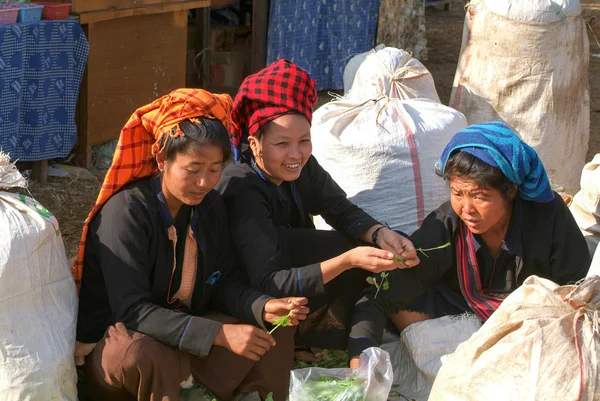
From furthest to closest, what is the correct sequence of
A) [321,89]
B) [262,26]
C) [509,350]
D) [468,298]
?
[321,89] → [262,26] → [468,298] → [509,350]

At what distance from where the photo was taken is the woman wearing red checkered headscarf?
2879 mm

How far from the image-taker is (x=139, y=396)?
2.61m

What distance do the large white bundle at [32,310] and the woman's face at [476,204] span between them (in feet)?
4.23

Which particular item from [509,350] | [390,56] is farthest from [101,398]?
[390,56]

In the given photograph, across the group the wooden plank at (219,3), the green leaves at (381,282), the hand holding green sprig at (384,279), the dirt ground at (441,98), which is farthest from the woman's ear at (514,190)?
the wooden plank at (219,3)

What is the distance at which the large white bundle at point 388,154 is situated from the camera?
3.71m

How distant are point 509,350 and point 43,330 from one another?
4.51 feet

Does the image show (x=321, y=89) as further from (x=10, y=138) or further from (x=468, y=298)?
(x=468, y=298)

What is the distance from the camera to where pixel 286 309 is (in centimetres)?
268

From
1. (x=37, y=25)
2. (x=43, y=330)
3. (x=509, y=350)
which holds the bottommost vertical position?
(x=43, y=330)

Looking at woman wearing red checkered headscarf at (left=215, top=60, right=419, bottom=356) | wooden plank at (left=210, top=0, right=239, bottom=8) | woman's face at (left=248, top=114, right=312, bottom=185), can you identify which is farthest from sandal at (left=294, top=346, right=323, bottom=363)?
wooden plank at (left=210, top=0, right=239, bottom=8)

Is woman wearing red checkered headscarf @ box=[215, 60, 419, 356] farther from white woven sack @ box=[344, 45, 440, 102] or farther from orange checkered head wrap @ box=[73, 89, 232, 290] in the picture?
white woven sack @ box=[344, 45, 440, 102]

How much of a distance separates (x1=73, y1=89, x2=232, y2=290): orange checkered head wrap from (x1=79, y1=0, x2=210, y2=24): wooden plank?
95.9 inches

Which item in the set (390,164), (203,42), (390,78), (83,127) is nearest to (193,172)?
(390,164)
